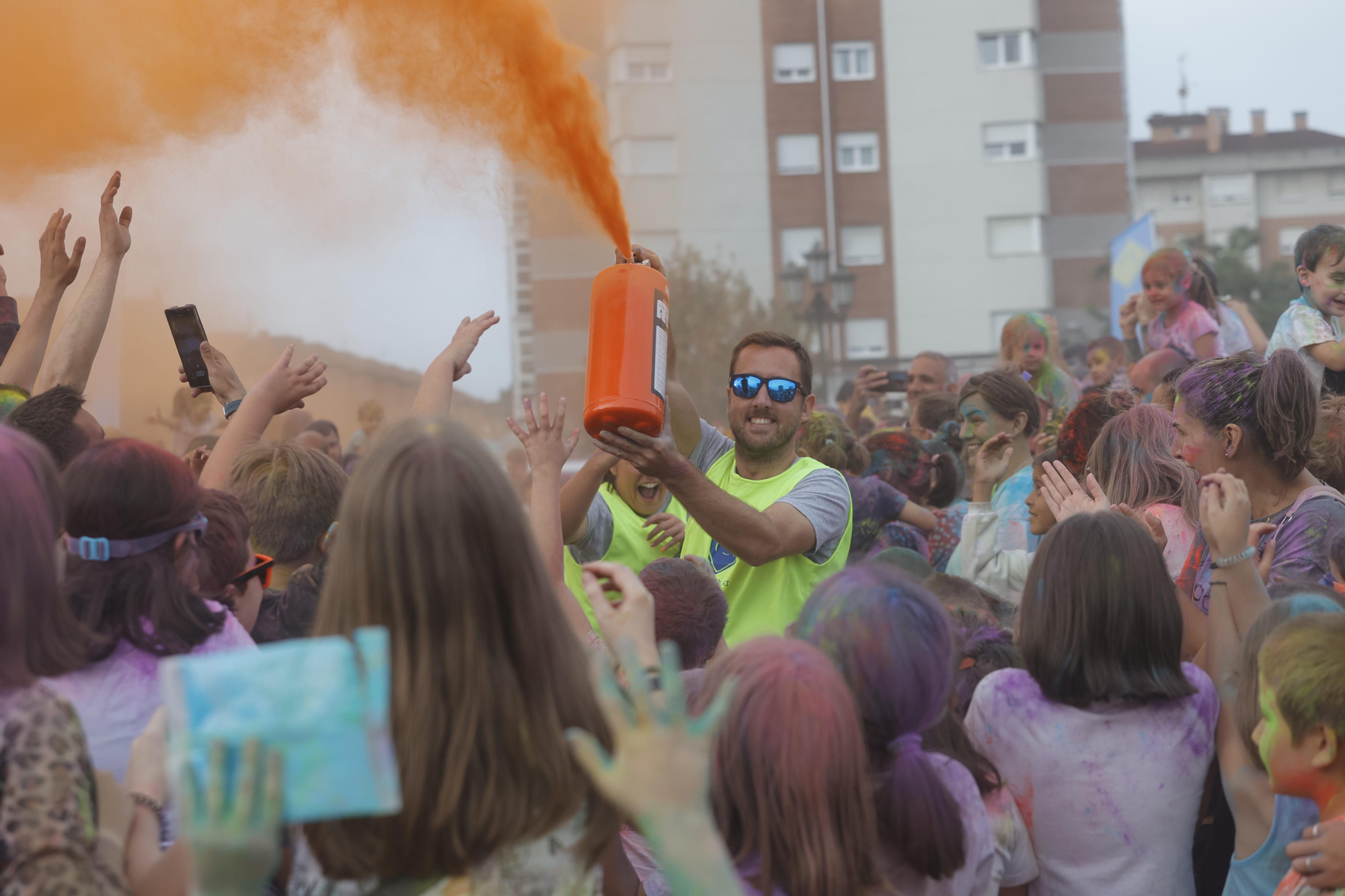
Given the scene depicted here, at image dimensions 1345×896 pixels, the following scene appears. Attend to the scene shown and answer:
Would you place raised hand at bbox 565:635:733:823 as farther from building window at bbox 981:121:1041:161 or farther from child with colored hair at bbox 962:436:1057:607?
building window at bbox 981:121:1041:161

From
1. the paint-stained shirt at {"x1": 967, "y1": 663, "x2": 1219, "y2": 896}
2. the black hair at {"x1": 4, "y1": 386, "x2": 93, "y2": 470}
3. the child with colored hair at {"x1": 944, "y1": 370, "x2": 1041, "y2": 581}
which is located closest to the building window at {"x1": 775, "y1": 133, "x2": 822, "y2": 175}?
the child with colored hair at {"x1": 944, "y1": 370, "x2": 1041, "y2": 581}

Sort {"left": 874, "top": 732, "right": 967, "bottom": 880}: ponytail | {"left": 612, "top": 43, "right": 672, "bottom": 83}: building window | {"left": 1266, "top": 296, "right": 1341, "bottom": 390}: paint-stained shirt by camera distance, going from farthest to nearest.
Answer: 1. {"left": 612, "top": 43, "right": 672, "bottom": 83}: building window
2. {"left": 1266, "top": 296, "right": 1341, "bottom": 390}: paint-stained shirt
3. {"left": 874, "top": 732, "right": 967, "bottom": 880}: ponytail

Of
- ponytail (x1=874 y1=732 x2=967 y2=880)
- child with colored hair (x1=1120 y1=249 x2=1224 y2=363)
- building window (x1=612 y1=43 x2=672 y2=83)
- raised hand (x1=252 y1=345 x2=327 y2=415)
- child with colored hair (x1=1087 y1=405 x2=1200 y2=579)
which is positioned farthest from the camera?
building window (x1=612 y1=43 x2=672 y2=83)

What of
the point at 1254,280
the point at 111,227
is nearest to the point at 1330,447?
the point at 111,227

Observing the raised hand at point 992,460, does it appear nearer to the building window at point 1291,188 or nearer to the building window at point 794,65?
the building window at point 794,65

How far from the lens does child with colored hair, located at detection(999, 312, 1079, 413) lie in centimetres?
729

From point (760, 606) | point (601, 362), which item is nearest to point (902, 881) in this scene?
point (760, 606)

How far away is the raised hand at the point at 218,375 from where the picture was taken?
173 inches

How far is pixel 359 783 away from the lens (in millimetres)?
1457

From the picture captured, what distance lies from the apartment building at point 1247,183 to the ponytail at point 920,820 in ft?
221

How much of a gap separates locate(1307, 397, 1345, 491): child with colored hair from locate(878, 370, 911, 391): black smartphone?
3781 millimetres

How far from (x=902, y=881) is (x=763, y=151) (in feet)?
103

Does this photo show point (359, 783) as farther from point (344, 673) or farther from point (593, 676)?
point (593, 676)

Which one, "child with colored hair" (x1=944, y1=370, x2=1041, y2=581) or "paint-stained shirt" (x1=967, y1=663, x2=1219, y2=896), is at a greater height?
"child with colored hair" (x1=944, y1=370, x2=1041, y2=581)
